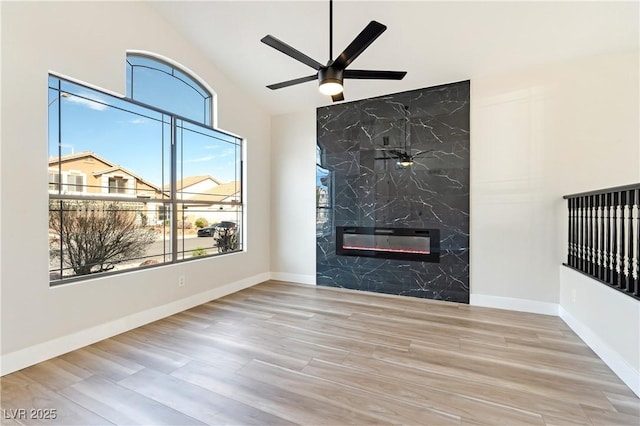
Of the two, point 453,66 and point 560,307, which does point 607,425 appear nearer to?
point 560,307

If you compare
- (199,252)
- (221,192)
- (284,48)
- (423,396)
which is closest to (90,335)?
(199,252)

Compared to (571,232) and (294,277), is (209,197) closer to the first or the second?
(294,277)

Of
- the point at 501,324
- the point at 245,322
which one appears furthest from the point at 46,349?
the point at 501,324

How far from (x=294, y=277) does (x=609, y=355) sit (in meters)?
3.94

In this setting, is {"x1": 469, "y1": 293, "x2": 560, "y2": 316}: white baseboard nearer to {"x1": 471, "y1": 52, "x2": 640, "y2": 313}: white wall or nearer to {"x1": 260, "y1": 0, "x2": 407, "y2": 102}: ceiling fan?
{"x1": 471, "y1": 52, "x2": 640, "y2": 313}: white wall

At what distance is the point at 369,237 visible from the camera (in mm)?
4598

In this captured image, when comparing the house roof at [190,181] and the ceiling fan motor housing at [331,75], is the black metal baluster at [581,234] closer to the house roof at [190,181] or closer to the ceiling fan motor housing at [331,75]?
the ceiling fan motor housing at [331,75]

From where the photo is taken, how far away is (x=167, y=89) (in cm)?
365

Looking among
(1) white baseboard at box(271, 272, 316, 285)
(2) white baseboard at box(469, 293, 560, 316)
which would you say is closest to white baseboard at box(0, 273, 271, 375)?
(1) white baseboard at box(271, 272, 316, 285)

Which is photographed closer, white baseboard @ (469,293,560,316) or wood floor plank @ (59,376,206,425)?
wood floor plank @ (59,376,206,425)

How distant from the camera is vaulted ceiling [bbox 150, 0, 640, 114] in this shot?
9.58ft

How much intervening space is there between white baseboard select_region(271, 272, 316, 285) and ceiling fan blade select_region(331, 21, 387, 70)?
11.4 feet

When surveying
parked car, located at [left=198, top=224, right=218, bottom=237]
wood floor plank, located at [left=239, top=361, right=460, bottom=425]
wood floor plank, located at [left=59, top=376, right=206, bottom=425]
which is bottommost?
wood floor plank, located at [left=59, top=376, right=206, bottom=425]

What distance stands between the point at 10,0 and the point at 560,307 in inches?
235
